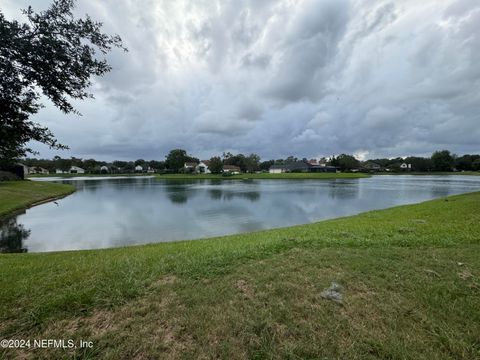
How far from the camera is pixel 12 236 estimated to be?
1412cm

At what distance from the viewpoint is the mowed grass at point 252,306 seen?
2.91 metres

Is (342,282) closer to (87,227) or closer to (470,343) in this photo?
(470,343)

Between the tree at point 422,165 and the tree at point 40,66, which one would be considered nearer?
the tree at point 40,66

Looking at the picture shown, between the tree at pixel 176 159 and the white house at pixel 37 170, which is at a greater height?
the tree at pixel 176 159

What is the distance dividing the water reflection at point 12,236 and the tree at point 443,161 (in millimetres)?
134636

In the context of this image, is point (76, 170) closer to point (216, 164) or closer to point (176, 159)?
point (176, 159)

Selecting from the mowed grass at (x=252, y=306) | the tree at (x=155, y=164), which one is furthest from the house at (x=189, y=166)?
the mowed grass at (x=252, y=306)

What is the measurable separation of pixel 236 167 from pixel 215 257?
12099 cm

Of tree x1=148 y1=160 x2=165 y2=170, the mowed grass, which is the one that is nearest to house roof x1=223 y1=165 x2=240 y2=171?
tree x1=148 y1=160 x2=165 y2=170

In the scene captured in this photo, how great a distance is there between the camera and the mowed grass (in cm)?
291

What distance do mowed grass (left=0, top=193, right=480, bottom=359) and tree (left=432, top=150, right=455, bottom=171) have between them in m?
129

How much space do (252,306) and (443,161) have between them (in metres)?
134

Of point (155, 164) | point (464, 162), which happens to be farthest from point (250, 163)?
point (464, 162)

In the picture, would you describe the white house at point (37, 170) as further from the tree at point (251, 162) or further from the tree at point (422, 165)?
the tree at point (422, 165)
